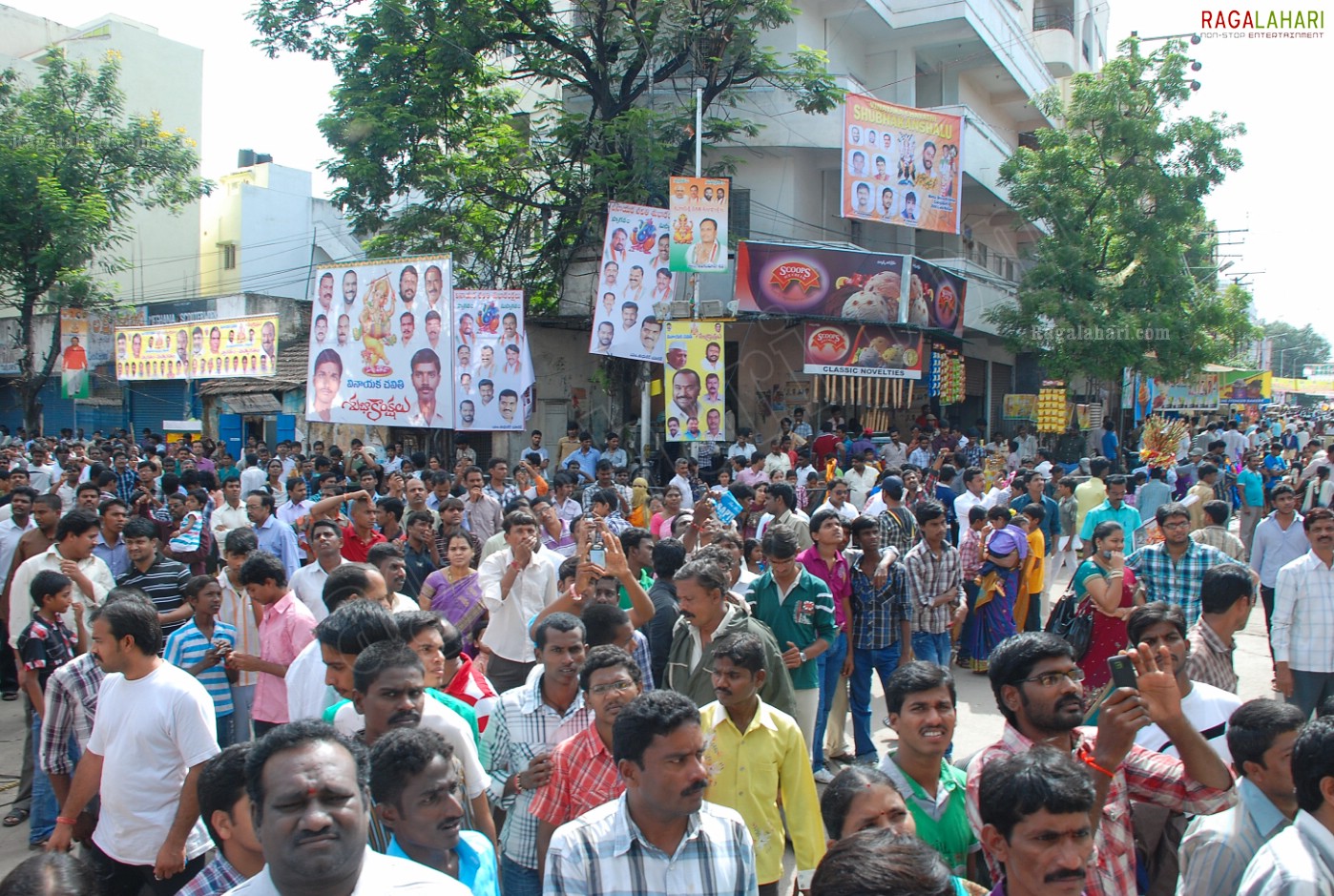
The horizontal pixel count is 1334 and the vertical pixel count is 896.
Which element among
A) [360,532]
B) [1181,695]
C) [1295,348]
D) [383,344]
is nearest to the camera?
[1181,695]

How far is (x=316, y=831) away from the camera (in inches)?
81.9

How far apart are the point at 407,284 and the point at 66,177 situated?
1234cm

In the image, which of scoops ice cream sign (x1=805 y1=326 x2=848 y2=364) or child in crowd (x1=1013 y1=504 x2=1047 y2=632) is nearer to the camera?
child in crowd (x1=1013 y1=504 x2=1047 y2=632)

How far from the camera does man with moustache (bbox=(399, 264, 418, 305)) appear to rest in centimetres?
1271

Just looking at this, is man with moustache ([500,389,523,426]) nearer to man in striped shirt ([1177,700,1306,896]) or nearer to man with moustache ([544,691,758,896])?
man with moustache ([544,691,758,896])

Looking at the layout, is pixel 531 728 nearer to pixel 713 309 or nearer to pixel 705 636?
pixel 705 636

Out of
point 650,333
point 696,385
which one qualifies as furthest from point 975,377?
point 696,385

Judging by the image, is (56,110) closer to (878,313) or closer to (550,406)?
(550,406)

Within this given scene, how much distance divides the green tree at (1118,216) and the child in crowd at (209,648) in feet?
60.9

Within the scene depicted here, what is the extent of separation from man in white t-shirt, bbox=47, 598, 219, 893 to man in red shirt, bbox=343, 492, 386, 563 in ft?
12.3

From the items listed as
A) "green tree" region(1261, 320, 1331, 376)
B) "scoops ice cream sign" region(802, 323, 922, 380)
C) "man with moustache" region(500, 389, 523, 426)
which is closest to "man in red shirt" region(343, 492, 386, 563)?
"man with moustache" region(500, 389, 523, 426)

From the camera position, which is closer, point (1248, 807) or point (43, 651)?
point (1248, 807)

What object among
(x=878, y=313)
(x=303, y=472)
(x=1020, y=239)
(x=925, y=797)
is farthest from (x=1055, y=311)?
(x=925, y=797)

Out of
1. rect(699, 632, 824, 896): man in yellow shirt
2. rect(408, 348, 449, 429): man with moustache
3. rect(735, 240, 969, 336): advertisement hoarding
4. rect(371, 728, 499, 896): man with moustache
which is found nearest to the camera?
rect(371, 728, 499, 896): man with moustache
